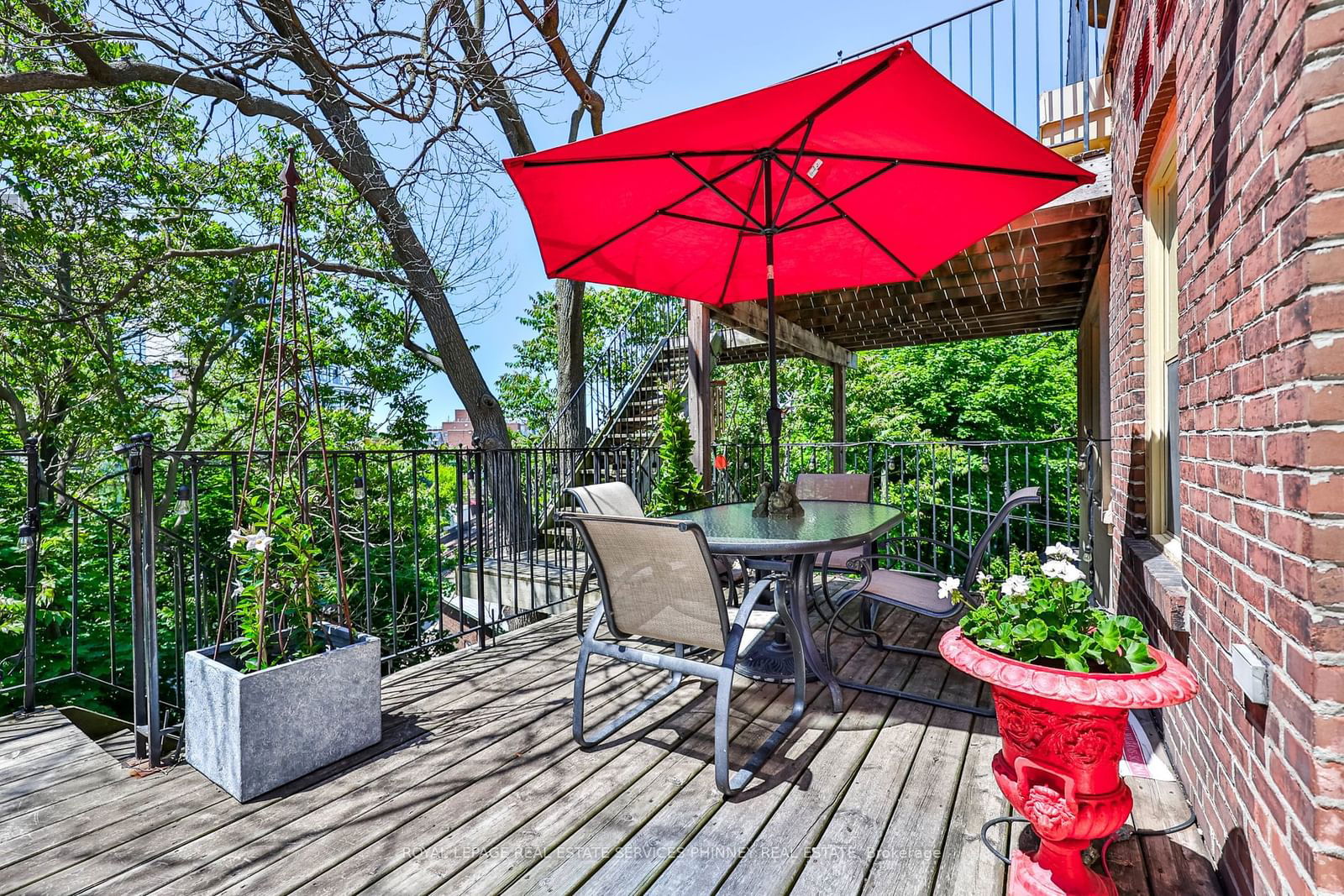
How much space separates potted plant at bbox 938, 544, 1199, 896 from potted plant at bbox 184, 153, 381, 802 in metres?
1.92

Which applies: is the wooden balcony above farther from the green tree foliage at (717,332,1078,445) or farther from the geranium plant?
the green tree foliage at (717,332,1078,445)

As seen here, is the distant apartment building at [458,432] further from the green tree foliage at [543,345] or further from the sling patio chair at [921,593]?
the sling patio chair at [921,593]

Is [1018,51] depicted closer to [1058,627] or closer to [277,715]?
[1058,627]

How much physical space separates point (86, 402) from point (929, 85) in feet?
32.6

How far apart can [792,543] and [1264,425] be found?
4.47 ft

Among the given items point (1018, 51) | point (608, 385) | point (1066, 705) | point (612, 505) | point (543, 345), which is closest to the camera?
point (1066, 705)

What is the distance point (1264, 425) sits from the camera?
1.12 m

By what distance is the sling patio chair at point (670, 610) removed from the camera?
1.93 meters

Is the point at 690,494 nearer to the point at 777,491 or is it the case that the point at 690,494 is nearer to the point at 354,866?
the point at 777,491

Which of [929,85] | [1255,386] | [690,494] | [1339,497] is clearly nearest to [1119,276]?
[929,85]

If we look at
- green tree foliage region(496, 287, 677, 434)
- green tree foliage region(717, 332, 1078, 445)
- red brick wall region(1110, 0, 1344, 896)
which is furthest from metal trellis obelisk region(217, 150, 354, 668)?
green tree foliage region(496, 287, 677, 434)

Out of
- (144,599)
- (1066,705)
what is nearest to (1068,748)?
(1066,705)

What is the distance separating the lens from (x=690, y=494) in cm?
513

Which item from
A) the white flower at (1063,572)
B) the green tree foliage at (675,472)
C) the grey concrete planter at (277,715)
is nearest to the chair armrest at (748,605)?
the white flower at (1063,572)
